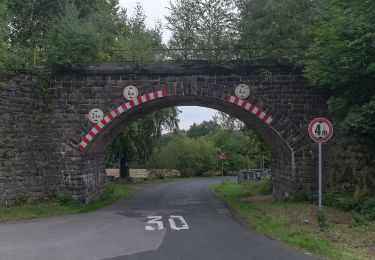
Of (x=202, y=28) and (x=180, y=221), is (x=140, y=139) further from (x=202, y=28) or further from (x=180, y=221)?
(x=180, y=221)

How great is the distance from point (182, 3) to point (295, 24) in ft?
15.2

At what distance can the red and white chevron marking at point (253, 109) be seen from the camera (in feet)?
55.6

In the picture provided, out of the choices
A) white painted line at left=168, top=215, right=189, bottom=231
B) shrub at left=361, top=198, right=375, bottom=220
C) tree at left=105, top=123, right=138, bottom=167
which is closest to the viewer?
shrub at left=361, top=198, right=375, bottom=220

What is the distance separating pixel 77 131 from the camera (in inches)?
677

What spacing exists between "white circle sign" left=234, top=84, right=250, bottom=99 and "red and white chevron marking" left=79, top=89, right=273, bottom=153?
0.51 ft

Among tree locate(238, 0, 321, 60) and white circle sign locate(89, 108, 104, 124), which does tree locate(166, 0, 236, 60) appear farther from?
white circle sign locate(89, 108, 104, 124)

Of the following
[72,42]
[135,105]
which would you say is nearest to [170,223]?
[135,105]

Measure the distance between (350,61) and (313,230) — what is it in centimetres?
470

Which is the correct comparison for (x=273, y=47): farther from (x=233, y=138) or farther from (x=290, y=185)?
(x=233, y=138)

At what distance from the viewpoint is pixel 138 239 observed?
9750 mm

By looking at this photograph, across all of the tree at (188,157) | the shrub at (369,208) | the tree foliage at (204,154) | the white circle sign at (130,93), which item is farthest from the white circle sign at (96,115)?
the tree at (188,157)

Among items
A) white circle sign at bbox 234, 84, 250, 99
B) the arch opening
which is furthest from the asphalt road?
white circle sign at bbox 234, 84, 250, 99

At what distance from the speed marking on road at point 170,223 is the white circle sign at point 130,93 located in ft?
15.4

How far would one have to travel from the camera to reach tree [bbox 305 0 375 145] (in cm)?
1217
